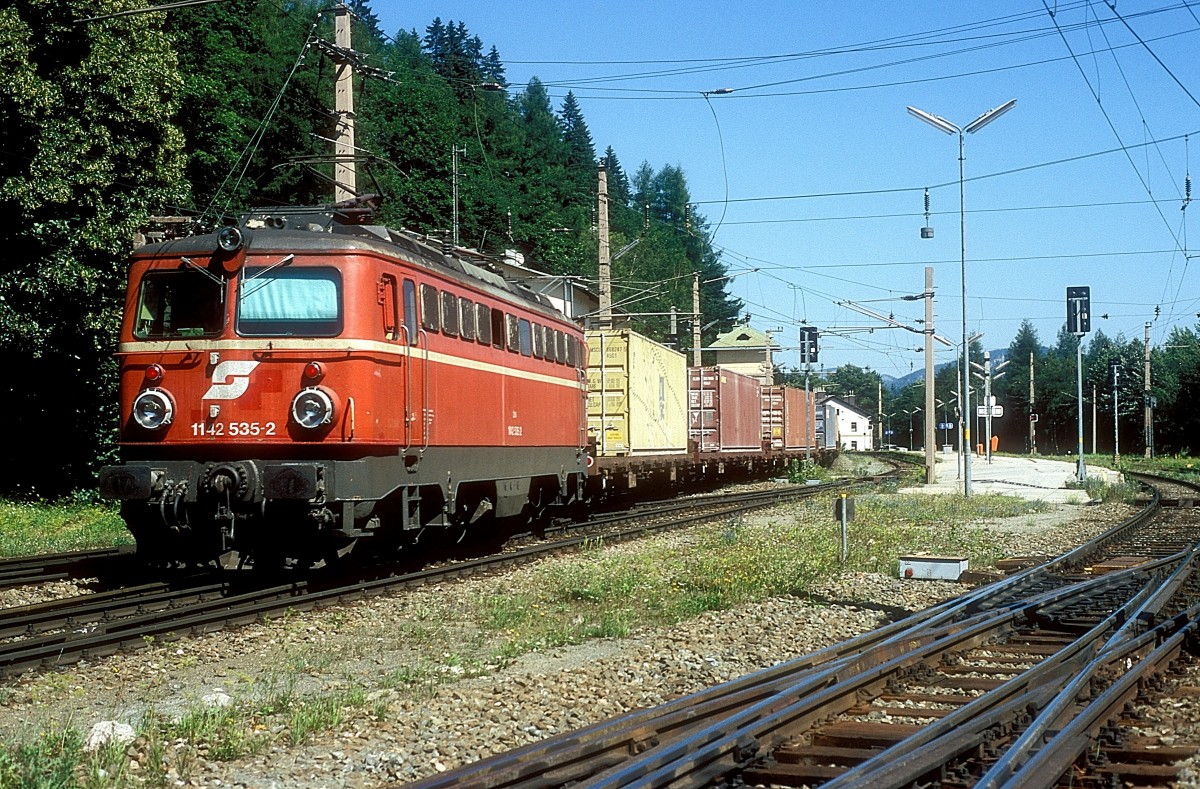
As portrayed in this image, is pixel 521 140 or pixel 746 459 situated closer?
pixel 746 459

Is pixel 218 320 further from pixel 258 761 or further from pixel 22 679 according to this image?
pixel 258 761

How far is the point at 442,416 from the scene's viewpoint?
44.5ft

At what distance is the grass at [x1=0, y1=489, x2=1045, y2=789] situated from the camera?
6.23m

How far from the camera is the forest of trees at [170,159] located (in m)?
20.8

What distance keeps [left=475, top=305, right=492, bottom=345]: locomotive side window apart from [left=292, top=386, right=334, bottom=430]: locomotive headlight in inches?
144

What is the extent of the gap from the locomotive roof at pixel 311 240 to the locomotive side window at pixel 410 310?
0.29m

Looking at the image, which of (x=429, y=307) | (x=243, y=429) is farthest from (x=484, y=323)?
Result: (x=243, y=429)

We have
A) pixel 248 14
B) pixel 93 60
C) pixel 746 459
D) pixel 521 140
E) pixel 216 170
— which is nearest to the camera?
pixel 93 60

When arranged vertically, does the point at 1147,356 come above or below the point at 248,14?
below

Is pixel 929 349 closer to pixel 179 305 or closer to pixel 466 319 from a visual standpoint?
pixel 466 319

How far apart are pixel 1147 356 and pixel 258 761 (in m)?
66.3

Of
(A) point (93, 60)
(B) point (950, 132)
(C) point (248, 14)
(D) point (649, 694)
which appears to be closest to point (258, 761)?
(D) point (649, 694)

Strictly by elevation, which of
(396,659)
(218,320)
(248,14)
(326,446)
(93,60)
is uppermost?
(248,14)

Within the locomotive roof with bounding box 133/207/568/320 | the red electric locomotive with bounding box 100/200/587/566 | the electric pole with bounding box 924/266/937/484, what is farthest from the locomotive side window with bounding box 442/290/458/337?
the electric pole with bounding box 924/266/937/484
